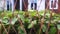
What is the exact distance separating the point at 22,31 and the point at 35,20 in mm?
138

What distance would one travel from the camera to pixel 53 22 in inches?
51.3

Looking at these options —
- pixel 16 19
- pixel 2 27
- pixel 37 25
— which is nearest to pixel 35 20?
pixel 37 25

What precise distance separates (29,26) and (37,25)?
3.0 inches

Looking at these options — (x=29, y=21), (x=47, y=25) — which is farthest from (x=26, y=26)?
(x=47, y=25)

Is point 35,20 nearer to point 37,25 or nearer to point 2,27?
point 37,25

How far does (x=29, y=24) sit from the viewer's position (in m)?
1.33

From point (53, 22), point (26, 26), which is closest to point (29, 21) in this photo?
point (26, 26)

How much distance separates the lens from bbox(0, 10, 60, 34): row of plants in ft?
4.28

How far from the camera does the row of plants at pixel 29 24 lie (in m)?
1.30

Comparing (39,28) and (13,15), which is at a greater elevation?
(13,15)

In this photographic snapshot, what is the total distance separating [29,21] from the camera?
1346 mm

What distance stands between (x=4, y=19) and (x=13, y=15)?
0.08 meters

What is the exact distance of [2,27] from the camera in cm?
134

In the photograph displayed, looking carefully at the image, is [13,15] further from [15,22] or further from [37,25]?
[37,25]
